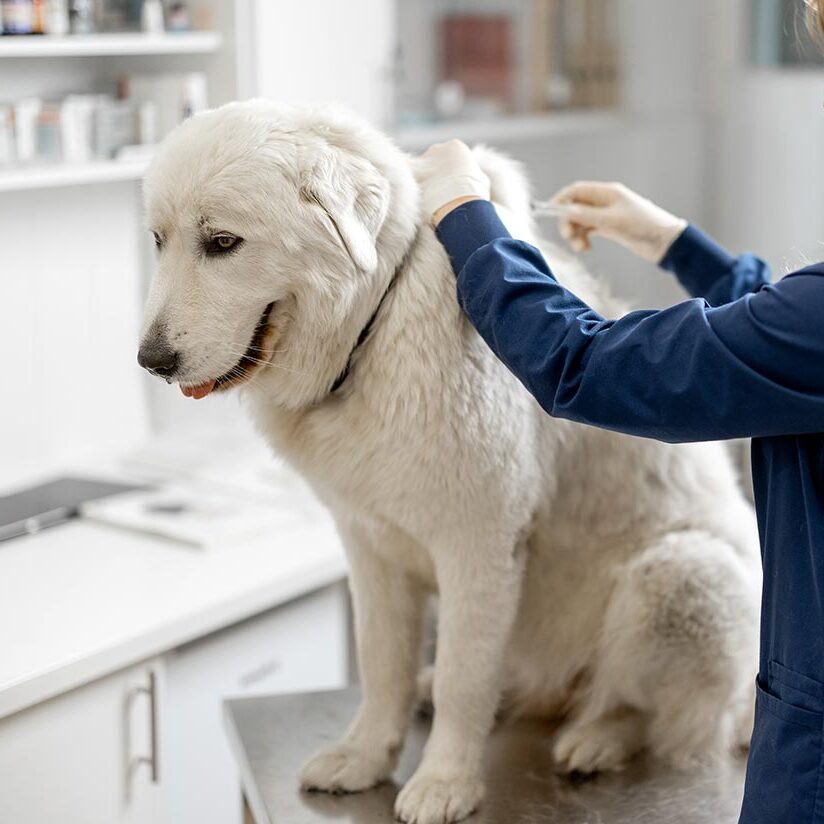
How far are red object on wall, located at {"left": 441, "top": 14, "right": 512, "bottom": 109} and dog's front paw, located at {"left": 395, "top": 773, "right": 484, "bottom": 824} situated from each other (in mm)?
1975

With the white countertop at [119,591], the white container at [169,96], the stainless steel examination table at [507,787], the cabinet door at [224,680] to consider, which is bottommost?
the cabinet door at [224,680]

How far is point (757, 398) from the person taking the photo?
99 cm

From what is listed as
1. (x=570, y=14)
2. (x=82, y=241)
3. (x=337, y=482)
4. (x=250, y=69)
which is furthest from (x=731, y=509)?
(x=570, y=14)

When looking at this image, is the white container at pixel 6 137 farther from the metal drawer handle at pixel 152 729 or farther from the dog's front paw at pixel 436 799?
the dog's front paw at pixel 436 799

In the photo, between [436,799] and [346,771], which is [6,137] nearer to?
[346,771]

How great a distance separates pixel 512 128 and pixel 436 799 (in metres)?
1.91

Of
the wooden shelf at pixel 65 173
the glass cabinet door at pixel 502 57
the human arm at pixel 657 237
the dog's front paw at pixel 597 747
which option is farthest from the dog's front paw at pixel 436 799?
the glass cabinet door at pixel 502 57

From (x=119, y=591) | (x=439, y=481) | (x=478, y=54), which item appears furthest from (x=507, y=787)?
(x=478, y=54)

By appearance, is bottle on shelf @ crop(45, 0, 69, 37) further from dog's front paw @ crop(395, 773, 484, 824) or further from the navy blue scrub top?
dog's front paw @ crop(395, 773, 484, 824)

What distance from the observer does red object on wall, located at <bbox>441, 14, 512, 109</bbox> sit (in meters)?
2.92

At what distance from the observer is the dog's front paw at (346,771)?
4.65 ft

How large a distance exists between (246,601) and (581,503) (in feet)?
2.05

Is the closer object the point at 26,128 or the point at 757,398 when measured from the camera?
the point at 757,398

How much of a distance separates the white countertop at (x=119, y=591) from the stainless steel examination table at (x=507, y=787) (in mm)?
186
